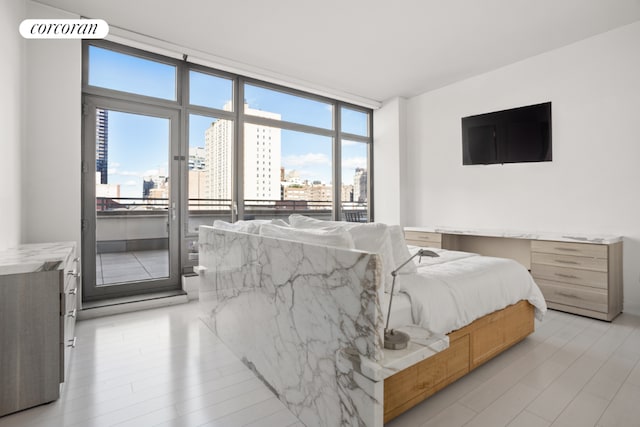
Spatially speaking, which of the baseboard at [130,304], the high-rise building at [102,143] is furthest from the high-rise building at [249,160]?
the baseboard at [130,304]

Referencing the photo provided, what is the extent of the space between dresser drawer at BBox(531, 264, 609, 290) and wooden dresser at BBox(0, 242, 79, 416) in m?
4.09

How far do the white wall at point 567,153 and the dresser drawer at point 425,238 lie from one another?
59cm

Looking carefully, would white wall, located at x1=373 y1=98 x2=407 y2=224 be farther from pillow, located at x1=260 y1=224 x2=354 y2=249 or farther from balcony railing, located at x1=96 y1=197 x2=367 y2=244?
pillow, located at x1=260 y1=224 x2=354 y2=249

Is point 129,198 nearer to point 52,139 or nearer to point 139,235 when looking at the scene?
point 139,235

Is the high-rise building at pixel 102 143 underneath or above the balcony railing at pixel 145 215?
above

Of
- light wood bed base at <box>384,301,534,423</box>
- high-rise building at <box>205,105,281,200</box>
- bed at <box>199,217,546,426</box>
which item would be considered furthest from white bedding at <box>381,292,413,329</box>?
high-rise building at <box>205,105,281,200</box>

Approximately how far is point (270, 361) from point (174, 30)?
133 inches

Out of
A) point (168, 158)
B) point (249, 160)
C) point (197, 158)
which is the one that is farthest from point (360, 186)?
point (168, 158)

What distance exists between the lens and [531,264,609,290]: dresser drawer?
116 inches

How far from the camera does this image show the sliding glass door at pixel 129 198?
3.33 meters

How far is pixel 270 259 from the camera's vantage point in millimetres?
1832

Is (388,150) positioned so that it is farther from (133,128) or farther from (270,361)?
(270,361)

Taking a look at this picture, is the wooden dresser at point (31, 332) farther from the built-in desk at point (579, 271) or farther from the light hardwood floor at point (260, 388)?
the built-in desk at point (579, 271)

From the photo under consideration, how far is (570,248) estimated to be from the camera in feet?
10.3
